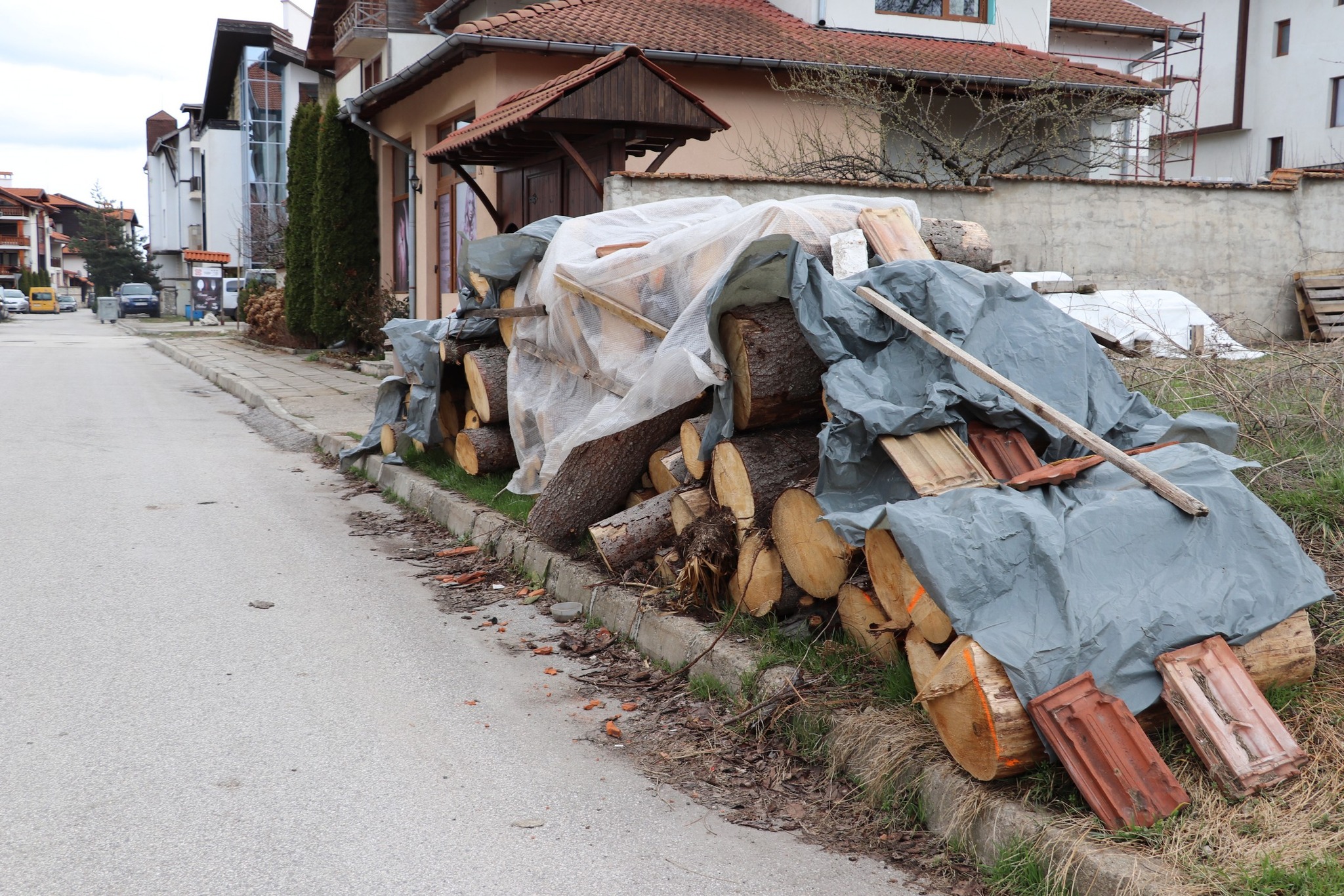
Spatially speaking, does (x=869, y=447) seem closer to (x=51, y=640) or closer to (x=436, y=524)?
(x=51, y=640)

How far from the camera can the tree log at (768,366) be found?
4531 millimetres

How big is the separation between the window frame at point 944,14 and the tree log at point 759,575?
1398 centimetres

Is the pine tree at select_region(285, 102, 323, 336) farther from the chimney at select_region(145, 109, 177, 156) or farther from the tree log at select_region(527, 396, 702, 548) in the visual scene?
the chimney at select_region(145, 109, 177, 156)

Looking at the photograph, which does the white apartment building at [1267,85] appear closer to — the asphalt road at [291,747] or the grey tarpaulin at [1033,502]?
the grey tarpaulin at [1033,502]

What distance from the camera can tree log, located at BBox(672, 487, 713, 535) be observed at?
4863 millimetres

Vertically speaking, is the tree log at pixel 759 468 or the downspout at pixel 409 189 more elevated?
the downspout at pixel 409 189

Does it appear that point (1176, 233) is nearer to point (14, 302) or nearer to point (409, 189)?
point (409, 189)

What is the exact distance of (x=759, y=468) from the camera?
4.54 m

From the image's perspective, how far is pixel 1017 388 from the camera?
3781mm

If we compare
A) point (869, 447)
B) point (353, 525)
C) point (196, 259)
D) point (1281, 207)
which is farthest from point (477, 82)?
point (196, 259)

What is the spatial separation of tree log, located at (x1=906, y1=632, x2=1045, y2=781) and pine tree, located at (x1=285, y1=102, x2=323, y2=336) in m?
19.1

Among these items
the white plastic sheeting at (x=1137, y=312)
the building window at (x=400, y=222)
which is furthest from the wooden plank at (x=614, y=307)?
the building window at (x=400, y=222)

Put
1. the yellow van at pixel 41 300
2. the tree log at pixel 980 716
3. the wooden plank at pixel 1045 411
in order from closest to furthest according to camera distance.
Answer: the tree log at pixel 980 716
the wooden plank at pixel 1045 411
the yellow van at pixel 41 300

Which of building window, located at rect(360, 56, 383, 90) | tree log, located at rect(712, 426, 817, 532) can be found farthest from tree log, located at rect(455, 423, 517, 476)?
building window, located at rect(360, 56, 383, 90)
